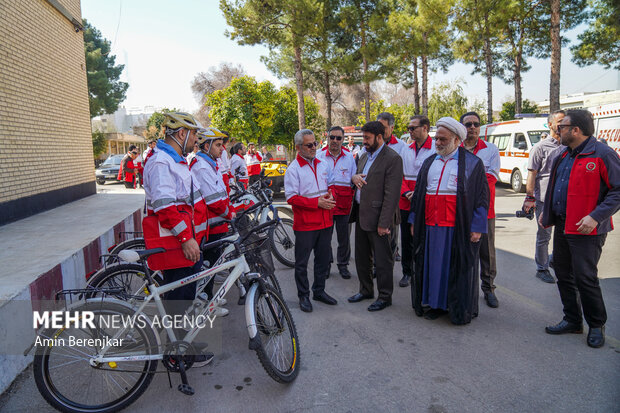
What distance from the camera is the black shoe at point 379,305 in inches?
186

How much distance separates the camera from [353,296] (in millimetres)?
5066

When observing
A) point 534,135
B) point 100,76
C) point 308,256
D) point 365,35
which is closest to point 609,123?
point 534,135

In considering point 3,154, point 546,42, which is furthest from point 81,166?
point 546,42

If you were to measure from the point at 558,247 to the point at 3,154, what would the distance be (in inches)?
342

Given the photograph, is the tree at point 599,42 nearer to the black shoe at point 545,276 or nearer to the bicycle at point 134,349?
the black shoe at point 545,276

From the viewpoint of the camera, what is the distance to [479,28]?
79.2 ft

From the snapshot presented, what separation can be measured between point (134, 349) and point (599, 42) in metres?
25.9

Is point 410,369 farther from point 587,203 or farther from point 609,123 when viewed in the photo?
point 609,123

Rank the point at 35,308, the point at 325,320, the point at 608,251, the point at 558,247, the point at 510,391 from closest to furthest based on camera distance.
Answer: the point at 510,391
the point at 35,308
the point at 558,247
the point at 325,320
the point at 608,251

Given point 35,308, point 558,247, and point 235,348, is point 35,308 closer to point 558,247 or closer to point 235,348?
point 235,348

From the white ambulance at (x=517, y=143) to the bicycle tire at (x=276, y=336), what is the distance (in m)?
13.5

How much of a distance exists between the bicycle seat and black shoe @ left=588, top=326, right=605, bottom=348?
3770 millimetres

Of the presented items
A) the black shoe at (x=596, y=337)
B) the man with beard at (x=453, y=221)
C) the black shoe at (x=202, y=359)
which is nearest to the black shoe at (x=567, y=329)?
the black shoe at (x=596, y=337)

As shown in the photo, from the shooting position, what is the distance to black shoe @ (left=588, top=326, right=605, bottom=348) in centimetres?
372
